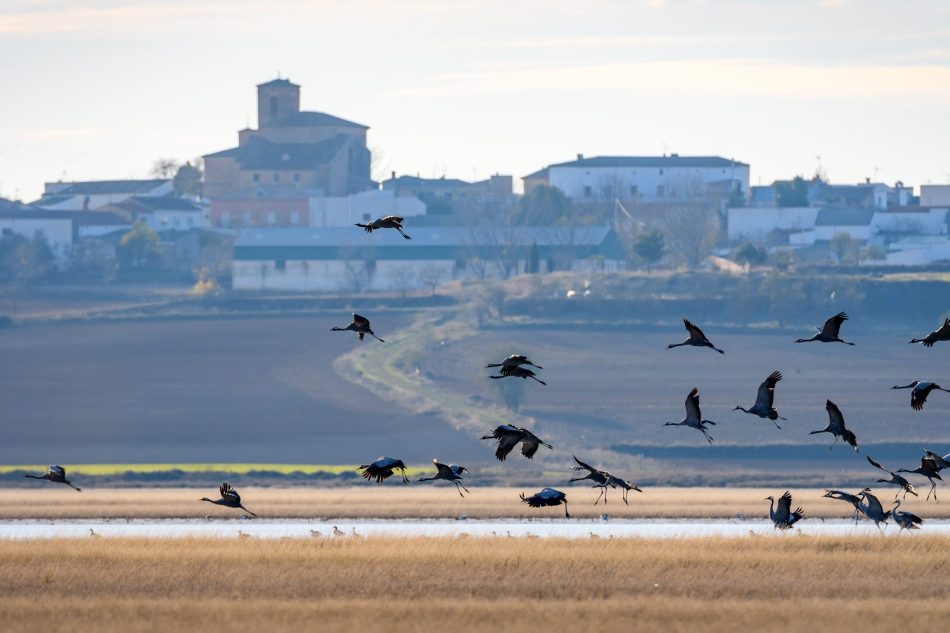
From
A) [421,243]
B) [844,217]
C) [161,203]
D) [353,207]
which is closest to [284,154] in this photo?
[161,203]

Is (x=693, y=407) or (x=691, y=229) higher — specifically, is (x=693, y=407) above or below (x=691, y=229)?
below

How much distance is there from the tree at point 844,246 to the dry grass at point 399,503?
84301 millimetres

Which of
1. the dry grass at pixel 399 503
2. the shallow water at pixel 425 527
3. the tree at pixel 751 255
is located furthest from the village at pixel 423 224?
the shallow water at pixel 425 527

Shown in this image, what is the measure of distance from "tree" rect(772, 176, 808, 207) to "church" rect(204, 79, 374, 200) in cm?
4135

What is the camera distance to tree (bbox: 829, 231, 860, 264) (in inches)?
5891

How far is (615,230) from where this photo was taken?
160875mm

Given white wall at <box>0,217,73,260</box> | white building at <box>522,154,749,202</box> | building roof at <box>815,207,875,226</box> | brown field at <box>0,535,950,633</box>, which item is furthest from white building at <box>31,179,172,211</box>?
brown field at <box>0,535,950,633</box>

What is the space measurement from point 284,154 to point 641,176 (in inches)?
1380

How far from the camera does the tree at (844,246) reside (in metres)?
150

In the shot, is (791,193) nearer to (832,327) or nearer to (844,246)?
(844,246)

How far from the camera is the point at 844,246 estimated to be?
152m

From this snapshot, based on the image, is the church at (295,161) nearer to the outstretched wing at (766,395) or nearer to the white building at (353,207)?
the white building at (353,207)

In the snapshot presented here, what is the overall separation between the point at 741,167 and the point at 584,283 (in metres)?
67.4

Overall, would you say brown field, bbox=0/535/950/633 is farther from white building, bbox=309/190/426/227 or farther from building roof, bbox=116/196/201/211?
building roof, bbox=116/196/201/211
